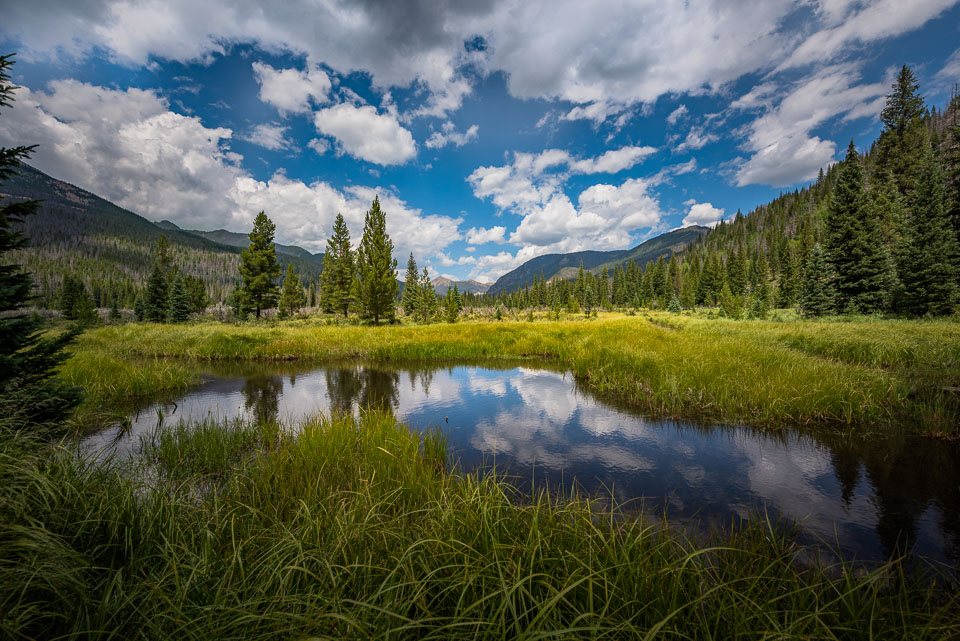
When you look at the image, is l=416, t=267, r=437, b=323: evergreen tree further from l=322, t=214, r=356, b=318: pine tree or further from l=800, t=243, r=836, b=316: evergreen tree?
l=800, t=243, r=836, b=316: evergreen tree

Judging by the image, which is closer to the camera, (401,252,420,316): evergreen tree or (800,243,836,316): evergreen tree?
(800,243,836,316): evergreen tree

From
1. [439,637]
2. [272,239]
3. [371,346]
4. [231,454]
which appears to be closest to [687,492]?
[439,637]

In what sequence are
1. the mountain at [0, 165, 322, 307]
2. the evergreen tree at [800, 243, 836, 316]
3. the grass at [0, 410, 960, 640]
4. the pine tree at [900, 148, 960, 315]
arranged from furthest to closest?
the mountain at [0, 165, 322, 307], the evergreen tree at [800, 243, 836, 316], the pine tree at [900, 148, 960, 315], the grass at [0, 410, 960, 640]

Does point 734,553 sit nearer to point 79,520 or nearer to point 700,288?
point 79,520

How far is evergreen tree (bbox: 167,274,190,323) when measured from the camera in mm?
34031

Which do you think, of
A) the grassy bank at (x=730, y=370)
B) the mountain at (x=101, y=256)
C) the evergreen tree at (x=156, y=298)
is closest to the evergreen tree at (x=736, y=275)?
the grassy bank at (x=730, y=370)

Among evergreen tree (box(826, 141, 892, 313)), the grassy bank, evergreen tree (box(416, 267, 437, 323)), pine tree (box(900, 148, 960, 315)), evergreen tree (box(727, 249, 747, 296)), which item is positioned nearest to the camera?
the grassy bank

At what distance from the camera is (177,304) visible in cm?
3419

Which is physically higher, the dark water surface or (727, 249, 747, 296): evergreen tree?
(727, 249, 747, 296): evergreen tree

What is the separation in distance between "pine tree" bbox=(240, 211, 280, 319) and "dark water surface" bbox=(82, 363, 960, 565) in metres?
26.3

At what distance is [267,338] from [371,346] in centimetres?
635

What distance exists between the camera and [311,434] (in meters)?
5.15

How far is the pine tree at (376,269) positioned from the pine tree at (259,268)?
9381 millimetres

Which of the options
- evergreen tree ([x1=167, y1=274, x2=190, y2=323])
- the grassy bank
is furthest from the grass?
evergreen tree ([x1=167, y1=274, x2=190, y2=323])
